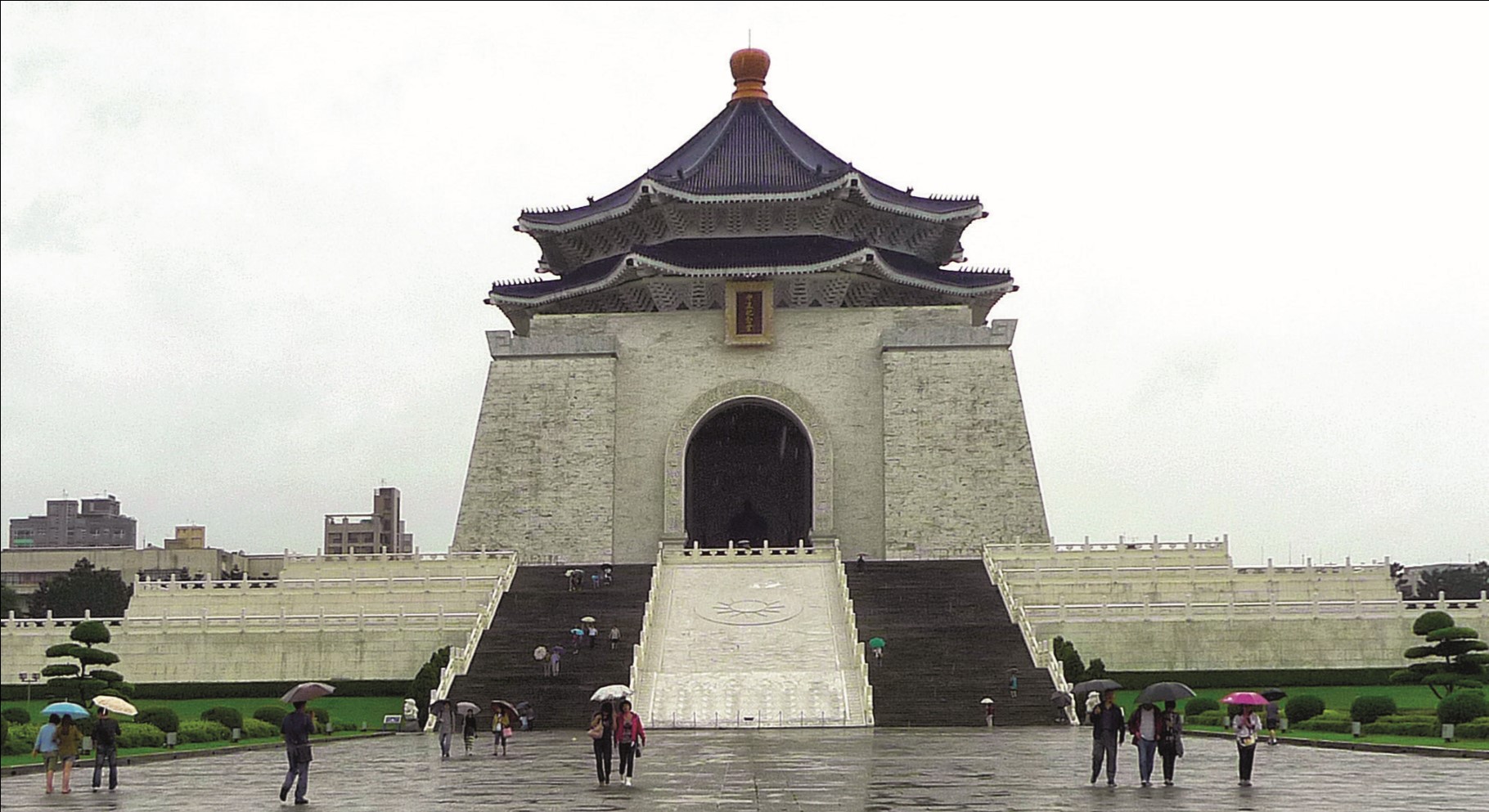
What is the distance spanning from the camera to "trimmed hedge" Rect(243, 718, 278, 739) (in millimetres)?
25672

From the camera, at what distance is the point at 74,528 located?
89.0 m

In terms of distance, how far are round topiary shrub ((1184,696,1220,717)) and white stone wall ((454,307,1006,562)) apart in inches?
628

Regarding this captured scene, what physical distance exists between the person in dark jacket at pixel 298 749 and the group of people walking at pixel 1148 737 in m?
7.08

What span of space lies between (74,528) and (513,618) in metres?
62.5

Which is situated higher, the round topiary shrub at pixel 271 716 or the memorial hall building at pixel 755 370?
the memorial hall building at pixel 755 370

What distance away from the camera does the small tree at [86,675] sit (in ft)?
87.4

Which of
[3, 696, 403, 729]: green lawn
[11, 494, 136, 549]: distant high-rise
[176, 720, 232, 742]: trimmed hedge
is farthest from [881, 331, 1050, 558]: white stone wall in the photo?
[11, 494, 136, 549]: distant high-rise

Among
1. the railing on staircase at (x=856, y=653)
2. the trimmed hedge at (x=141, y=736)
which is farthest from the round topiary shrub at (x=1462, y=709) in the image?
the trimmed hedge at (x=141, y=736)

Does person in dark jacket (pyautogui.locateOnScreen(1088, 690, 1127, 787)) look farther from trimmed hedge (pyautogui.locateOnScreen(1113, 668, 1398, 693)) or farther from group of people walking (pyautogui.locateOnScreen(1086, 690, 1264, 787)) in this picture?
trimmed hedge (pyautogui.locateOnScreen(1113, 668, 1398, 693))

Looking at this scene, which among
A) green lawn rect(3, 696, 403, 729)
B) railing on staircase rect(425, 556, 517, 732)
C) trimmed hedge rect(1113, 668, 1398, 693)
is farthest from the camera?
trimmed hedge rect(1113, 668, 1398, 693)

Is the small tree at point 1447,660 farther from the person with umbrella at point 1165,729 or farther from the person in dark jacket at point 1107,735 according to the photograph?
the person in dark jacket at point 1107,735

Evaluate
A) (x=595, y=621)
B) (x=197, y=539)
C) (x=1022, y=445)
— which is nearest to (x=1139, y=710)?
(x=595, y=621)

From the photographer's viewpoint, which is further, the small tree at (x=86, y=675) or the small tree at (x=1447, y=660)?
the small tree at (x=86, y=675)

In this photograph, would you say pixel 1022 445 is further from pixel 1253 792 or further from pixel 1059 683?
pixel 1253 792
